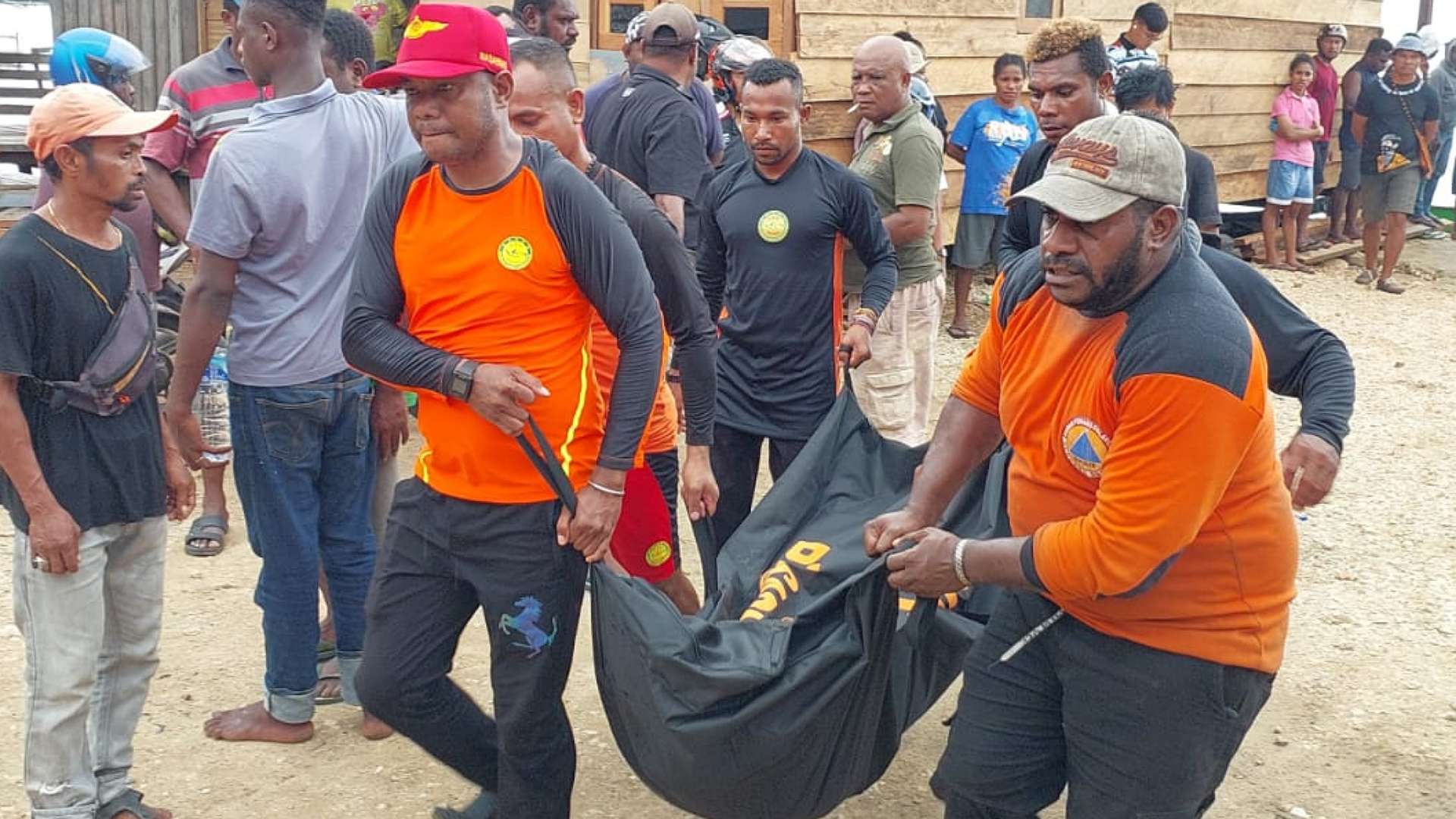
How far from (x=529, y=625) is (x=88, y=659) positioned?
1203 millimetres

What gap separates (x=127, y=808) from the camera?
152 inches

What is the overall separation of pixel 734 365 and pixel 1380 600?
9.96 ft

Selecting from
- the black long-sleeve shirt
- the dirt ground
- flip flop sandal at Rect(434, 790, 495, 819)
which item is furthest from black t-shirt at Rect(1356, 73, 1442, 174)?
flip flop sandal at Rect(434, 790, 495, 819)


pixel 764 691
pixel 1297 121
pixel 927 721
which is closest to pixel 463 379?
pixel 764 691

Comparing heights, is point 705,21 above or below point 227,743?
above

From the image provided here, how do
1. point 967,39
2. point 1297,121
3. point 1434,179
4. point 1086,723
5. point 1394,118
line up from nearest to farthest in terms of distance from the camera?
point 1086,723, point 967,39, point 1394,118, point 1297,121, point 1434,179

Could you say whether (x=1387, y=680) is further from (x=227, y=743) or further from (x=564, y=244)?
(x=227, y=743)

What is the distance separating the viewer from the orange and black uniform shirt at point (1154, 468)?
8.56ft

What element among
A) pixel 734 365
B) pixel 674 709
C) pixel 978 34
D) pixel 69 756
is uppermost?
pixel 978 34

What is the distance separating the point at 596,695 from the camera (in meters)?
4.81

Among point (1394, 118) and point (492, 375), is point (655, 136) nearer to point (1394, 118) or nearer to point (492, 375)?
point (492, 375)

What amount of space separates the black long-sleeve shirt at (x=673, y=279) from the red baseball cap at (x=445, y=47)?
24.5 inches

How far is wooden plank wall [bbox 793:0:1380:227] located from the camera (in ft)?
33.6

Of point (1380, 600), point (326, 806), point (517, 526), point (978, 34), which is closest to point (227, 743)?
point (326, 806)
